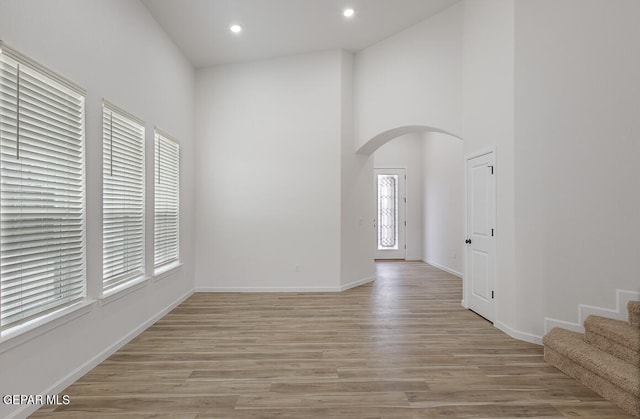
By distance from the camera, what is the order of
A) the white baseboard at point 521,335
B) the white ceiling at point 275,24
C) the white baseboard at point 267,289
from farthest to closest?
the white baseboard at point 267,289 < the white ceiling at point 275,24 < the white baseboard at point 521,335

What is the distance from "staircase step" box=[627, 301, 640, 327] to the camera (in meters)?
2.87

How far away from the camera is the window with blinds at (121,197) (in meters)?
3.28

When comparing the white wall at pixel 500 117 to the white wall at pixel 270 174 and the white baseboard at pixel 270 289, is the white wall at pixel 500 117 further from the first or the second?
the white baseboard at pixel 270 289

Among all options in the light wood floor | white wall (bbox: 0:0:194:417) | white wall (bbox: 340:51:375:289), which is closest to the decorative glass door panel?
white wall (bbox: 340:51:375:289)

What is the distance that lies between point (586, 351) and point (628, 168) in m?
1.64

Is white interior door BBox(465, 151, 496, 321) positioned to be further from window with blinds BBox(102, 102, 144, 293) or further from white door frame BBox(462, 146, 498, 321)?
window with blinds BBox(102, 102, 144, 293)

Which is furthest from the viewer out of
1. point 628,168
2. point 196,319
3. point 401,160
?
point 401,160

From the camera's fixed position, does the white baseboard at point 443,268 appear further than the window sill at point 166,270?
Yes

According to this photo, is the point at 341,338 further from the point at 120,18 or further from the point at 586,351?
the point at 120,18

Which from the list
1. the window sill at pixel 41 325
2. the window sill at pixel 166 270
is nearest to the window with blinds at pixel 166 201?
the window sill at pixel 166 270

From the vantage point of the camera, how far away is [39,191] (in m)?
2.43

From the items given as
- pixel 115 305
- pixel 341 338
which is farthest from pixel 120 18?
pixel 341 338

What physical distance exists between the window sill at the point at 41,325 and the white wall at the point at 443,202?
6.43m

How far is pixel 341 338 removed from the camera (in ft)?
12.2
